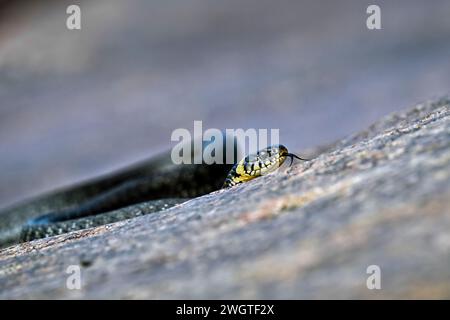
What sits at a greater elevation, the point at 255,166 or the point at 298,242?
the point at 255,166

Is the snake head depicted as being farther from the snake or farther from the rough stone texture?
the rough stone texture

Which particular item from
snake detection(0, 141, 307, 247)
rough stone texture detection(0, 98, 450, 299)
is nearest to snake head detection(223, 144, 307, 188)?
snake detection(0, 141, 307, 247)

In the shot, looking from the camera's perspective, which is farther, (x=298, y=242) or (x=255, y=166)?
(x=255, y=166)

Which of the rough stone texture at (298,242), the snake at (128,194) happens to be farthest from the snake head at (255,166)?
the rough stone texture at (298,242)

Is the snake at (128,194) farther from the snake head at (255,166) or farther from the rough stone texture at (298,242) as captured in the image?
the rough stone texture at (298,242)

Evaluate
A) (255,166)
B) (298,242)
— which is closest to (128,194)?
(255,166)

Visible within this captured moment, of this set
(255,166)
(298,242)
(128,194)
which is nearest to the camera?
(298,242)

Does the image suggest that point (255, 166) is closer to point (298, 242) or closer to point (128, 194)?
point (128, 194)
